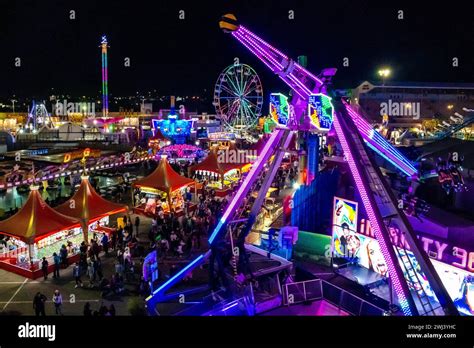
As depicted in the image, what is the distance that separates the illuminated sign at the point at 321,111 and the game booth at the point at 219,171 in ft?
50.9

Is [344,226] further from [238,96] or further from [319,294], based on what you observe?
[238,96]

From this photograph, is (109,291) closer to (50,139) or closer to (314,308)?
(314,308)

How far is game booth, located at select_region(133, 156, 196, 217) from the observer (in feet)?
70.5

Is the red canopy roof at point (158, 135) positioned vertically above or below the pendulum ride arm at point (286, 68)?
below

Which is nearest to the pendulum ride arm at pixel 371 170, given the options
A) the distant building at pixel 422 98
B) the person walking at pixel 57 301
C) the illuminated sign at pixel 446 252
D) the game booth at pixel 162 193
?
the illuminated sign at pixel 446 252

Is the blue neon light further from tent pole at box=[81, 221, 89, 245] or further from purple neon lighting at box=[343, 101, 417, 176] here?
purple neon lighting at box=[343, 101, 417, 176]

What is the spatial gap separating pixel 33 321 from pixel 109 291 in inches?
313

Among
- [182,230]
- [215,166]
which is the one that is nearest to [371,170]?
→ [182,230]

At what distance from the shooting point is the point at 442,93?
47.6 meters

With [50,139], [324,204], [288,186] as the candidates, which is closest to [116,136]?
[50,139]

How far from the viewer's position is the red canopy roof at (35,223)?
48.4 feet

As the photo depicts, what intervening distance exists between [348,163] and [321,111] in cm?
151

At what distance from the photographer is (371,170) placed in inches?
388

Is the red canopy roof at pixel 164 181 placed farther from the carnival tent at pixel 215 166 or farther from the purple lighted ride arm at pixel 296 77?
the purple lighted ride arm at pixel 296 77
